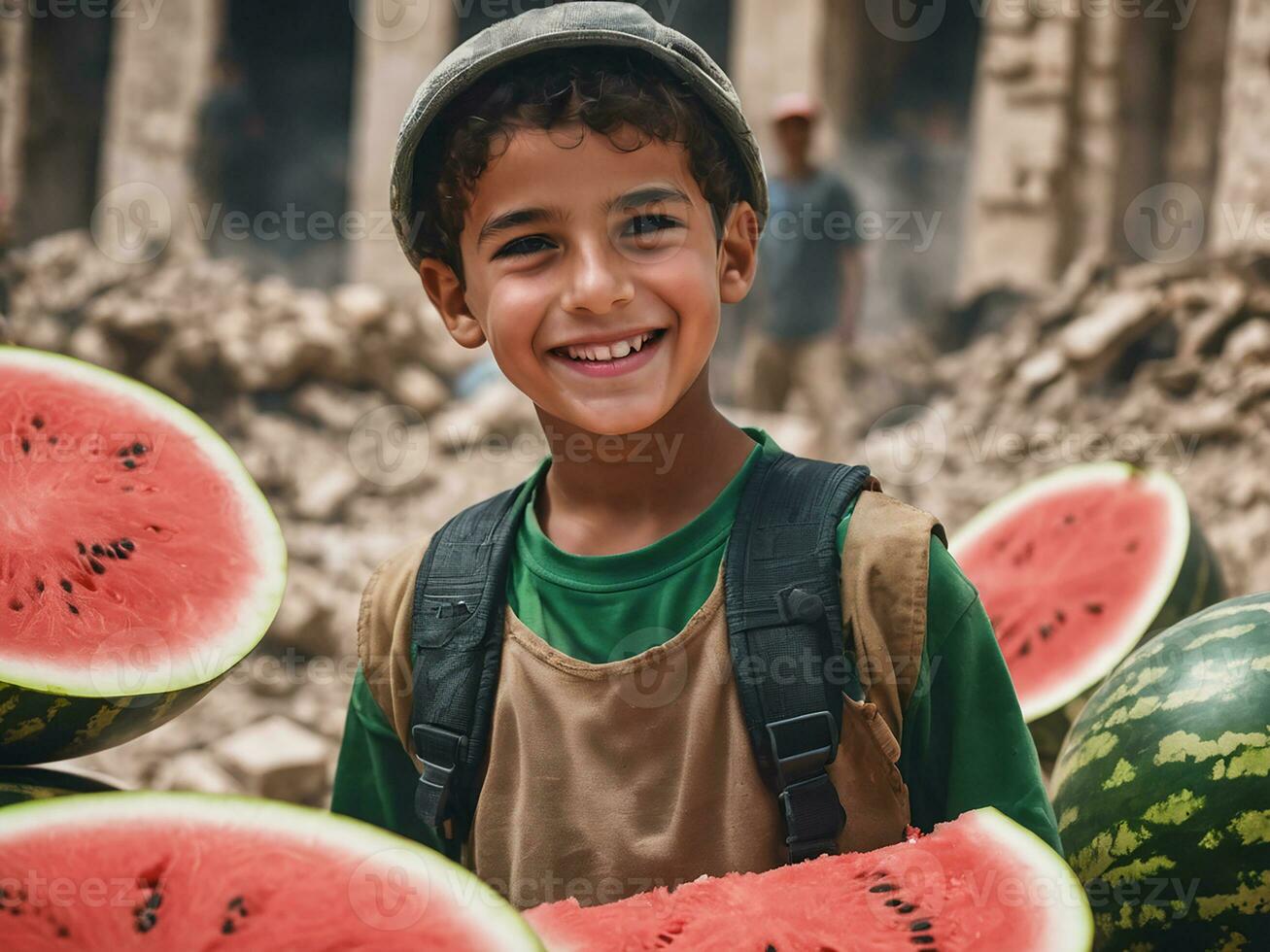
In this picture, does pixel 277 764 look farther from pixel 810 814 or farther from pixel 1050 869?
pixel 1050 869

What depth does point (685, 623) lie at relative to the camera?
1792 mm

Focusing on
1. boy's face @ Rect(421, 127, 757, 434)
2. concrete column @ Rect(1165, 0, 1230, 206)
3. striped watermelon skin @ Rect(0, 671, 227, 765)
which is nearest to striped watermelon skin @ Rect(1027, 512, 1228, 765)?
boy's face @ Rect(421, 127, 757, 434)

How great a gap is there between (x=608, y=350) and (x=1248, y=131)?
750 centimetres

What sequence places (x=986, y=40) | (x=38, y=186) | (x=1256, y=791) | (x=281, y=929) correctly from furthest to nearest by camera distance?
(x=38, y=186) → (x=986, y=40) → (x=1256, y=791) → (x=281, y=929)

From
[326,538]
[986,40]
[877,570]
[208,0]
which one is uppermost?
[208,0]

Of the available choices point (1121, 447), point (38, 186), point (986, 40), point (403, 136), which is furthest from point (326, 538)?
point (38, 186)

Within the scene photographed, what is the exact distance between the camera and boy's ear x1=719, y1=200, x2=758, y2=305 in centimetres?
200

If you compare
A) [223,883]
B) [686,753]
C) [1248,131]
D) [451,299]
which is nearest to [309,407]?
[1248,131]

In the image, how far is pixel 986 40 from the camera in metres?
10.2

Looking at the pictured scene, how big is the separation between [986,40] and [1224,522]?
17.5 feet

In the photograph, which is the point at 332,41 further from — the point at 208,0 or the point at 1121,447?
the point at 1121,447

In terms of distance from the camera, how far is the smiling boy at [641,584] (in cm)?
169

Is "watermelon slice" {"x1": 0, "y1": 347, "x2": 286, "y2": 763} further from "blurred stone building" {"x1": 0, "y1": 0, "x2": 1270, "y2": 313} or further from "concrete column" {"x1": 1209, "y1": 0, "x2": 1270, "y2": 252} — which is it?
"concrete column" {"x1": 1209, "y1": 0, "x2": 1270, "y2": 252}

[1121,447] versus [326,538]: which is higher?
[1121,447]
